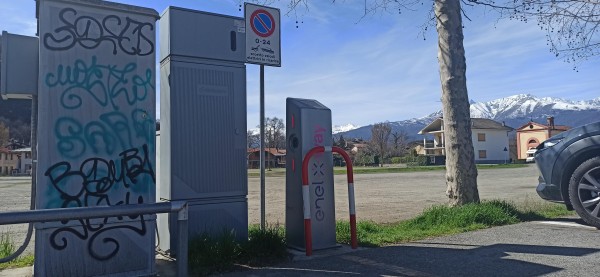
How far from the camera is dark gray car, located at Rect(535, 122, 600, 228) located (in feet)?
22.9

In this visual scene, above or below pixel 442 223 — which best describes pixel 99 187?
above

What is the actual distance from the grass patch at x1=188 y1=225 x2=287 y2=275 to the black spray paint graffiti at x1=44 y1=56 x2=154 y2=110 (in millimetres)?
1643

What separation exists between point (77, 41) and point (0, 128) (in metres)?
107

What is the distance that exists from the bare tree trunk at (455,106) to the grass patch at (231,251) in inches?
167

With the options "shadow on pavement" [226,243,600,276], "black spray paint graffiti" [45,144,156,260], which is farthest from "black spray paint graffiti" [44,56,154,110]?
"shadow on pavement" [226,243,600,276]

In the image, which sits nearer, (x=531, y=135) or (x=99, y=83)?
(x=99, y=83)

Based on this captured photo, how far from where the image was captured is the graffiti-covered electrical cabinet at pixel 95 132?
14.3 feet

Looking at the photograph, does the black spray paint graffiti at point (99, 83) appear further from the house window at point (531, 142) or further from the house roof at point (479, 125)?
the house window at point (531, 142)

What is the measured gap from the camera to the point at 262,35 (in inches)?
238

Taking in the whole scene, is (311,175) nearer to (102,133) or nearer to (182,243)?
(102,133)

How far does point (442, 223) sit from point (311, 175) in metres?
2.85

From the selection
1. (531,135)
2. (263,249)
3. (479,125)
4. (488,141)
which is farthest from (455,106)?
(531,135)

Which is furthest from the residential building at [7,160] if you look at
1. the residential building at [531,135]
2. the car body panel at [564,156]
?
the car body panel at [564,156]

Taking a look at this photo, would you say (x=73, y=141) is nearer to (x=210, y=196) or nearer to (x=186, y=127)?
(x=186, y=127)
